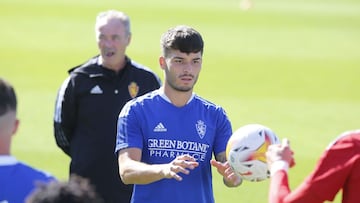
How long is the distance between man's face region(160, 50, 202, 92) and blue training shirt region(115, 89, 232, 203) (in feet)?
0.51

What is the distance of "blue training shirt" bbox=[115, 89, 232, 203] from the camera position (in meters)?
6.46

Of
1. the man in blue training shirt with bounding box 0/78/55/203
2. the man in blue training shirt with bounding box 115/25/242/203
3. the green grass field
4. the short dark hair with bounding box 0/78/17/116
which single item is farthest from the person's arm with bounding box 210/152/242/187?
the green grass field

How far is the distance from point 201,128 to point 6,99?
199 cm

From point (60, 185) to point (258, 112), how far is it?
11.4m

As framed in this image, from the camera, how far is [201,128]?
6.64 m

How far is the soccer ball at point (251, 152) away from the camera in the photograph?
6.04m

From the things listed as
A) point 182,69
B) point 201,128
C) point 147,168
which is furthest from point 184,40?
point 147,168

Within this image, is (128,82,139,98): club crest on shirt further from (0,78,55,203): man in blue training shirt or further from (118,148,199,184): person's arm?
(0,78,55,203): man in blue training shirt

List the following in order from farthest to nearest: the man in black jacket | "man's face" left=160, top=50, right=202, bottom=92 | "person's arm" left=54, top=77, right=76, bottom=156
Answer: "person's arm" left=54, top=77, right=76, bottom=156
the man in black jacket
"man's face" left=160, top=50, right=202, bottom=92

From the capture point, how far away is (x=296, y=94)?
16.6 meters

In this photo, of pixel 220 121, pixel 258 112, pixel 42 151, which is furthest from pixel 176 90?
pixel 258 112

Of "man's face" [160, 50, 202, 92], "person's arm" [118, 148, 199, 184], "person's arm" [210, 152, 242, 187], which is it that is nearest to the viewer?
"person's arm" [118, 148, 199, 184]

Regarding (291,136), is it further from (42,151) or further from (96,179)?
(96,179)

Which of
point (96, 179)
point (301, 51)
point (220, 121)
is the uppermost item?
point (301, 51)
